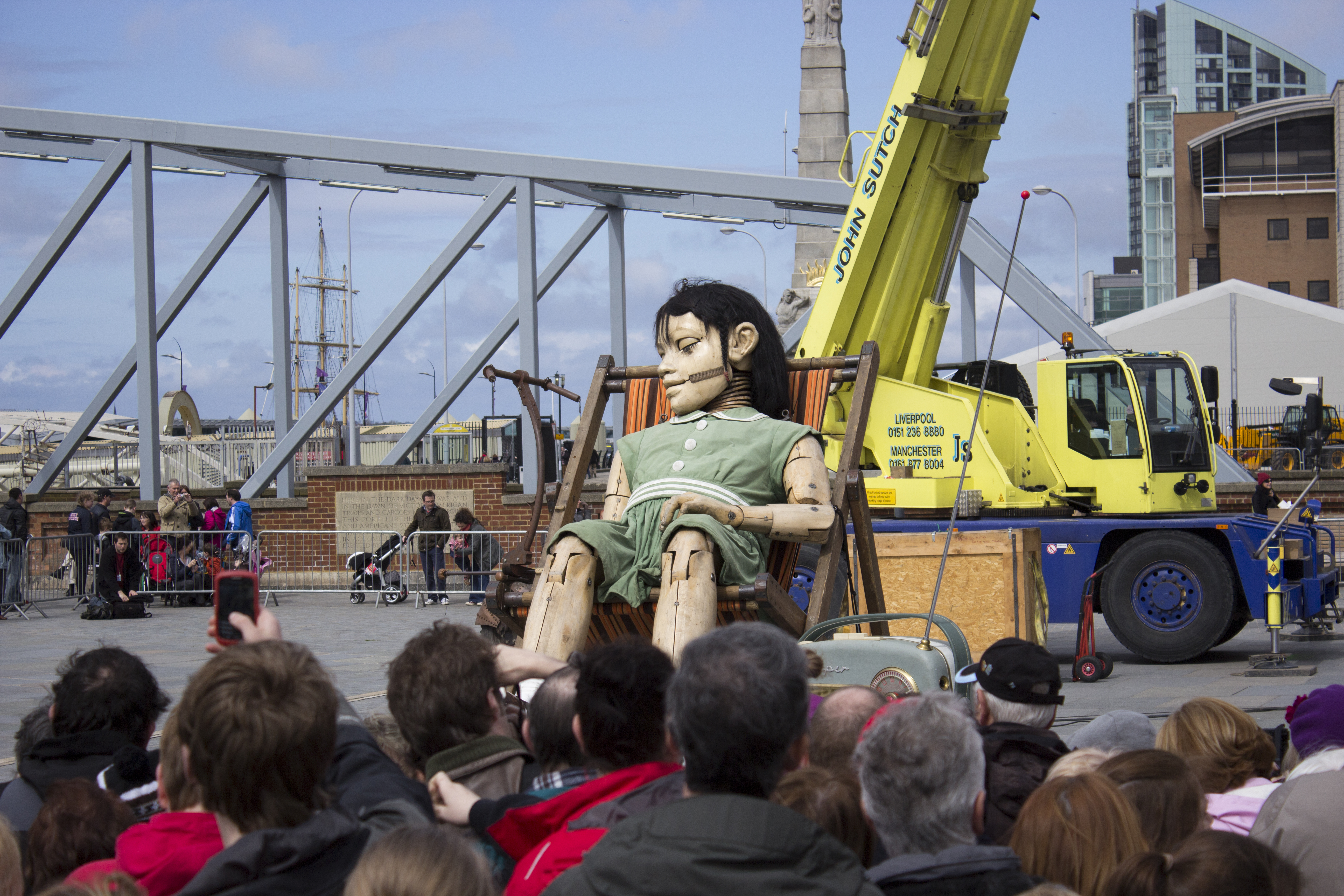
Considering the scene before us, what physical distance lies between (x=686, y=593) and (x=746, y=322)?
1.64 metres

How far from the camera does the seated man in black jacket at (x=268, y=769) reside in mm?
1939

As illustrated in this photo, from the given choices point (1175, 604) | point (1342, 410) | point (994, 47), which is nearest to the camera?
point (994, 47)

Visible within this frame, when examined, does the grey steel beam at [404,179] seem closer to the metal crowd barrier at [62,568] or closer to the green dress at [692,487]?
the metal crowd barrier at [62,568]

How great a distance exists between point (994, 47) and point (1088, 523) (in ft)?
12.1

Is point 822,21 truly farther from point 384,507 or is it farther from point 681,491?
point 681,491

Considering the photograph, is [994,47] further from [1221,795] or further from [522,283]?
[522,283]

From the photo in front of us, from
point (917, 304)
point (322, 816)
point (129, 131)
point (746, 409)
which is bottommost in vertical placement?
point (322, 816)

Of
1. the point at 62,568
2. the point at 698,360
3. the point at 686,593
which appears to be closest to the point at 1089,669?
the point at 698,360

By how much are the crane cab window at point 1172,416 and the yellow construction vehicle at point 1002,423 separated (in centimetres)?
1

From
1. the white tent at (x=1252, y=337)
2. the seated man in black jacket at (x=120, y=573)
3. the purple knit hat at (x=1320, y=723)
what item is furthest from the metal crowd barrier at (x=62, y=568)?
the white tent at (x=1252, y=337)

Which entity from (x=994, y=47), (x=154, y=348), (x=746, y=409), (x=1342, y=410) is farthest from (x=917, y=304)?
(x=1342, y=410)

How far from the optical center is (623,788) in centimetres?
231

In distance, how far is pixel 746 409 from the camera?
5.68 meters

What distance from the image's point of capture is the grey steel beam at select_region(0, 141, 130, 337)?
15719 mm
